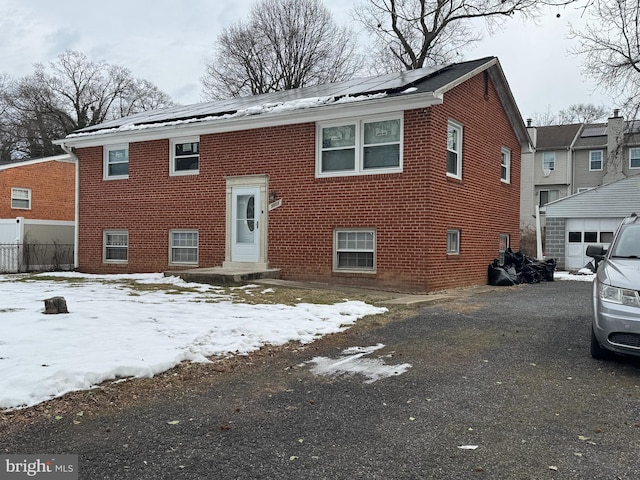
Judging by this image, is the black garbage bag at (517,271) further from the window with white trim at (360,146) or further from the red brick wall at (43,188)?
the red brick wall at (43,188)

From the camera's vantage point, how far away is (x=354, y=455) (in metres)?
3.37

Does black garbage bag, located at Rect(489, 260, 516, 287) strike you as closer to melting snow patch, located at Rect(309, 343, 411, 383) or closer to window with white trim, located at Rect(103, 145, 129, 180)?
melting snow patch, located at Rect(309, 343, 411, 383)

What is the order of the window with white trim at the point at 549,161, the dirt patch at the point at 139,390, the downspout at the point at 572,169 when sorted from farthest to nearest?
the window with white trim at the point at 549,161 → the downspout at the point at 572,169 → the dirt patch at the point at 139,390

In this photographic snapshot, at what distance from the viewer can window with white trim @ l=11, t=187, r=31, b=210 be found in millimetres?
24469

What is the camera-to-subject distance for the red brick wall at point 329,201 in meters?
12.1

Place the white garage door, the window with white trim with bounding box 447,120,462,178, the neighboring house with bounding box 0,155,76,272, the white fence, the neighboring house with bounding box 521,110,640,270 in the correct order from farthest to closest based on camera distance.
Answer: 1. the neighboring house with bounding box 521,110,640,270
2. the white garage door
3. the neighboring house with bounding box 0,155,76,272
4. the white fence
5. the window with white trim with bounding box 447,120,462,178

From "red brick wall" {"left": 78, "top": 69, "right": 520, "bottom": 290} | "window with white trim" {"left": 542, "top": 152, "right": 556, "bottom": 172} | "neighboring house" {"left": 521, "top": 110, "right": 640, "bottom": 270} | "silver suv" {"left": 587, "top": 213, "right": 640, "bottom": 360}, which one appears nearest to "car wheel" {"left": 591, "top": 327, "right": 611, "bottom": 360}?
"silver suv" {"left": 587, "top": 213, "right": 640, "bottom": 360}

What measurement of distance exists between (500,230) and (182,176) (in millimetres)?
9657

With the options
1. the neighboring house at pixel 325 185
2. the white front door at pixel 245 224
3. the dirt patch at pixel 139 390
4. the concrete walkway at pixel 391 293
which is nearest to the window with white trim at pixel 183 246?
the neighboring house at pixel 325 185

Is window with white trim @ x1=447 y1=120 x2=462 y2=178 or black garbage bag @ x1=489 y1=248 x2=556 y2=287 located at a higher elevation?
window with white trim @ x1=447 y1=120 x2=462 y2=178

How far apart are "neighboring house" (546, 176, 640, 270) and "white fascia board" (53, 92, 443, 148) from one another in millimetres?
15476

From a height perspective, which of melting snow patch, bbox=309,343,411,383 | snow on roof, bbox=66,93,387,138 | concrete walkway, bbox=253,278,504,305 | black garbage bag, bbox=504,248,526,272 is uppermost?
snow on roof, bbox=66,93,387,138

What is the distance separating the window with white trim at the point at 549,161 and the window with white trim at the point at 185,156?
1091 inches

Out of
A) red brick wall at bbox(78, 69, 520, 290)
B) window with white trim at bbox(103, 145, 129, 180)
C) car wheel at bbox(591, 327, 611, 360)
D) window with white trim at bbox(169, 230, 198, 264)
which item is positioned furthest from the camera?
window with white trim at bbox(103, 145, 129, 180)
